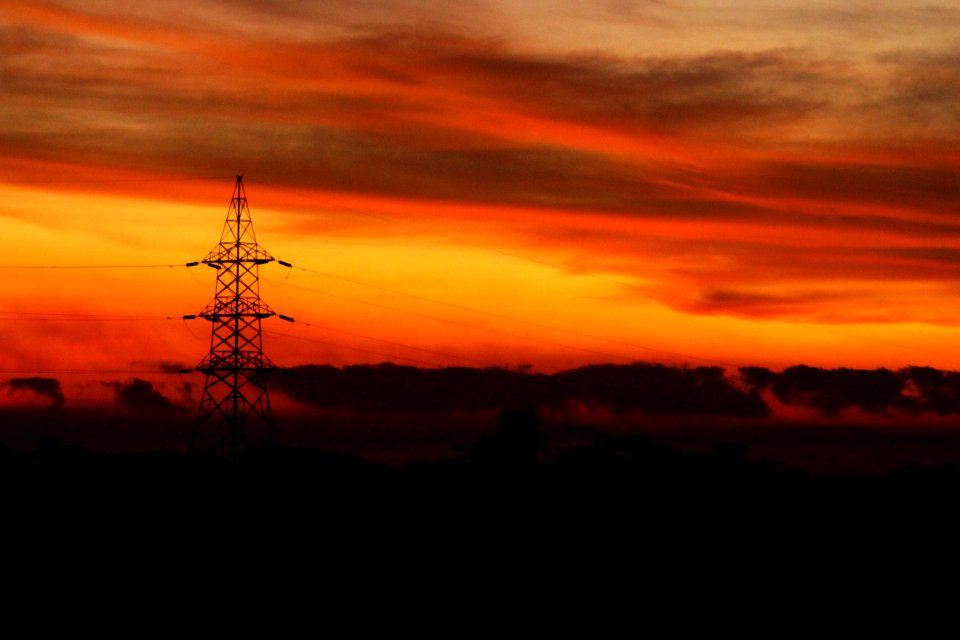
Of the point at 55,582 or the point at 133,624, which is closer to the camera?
the point at 133,624

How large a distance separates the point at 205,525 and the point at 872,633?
5707cm

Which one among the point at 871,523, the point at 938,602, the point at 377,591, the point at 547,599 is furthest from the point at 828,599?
the point at 871,523

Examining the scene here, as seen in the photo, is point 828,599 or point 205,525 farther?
point 205,525

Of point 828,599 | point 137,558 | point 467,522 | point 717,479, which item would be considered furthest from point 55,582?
point 717,479

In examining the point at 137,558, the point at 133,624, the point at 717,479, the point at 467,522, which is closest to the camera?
the point at 133,624

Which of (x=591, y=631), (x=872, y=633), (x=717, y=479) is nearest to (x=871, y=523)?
(x=717, y=479)

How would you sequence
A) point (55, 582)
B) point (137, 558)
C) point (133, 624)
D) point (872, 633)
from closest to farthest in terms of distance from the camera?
point (133, 624) → point (872, 633) → point (55, 582) → point (137, 558)

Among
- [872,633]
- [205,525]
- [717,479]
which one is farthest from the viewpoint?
[717,479]

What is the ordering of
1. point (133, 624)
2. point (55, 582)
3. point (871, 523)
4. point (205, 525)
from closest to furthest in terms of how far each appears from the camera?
1. point (133, 624)
2. point (55, 582)
3. point (205, 525)
4. point (871, 523)

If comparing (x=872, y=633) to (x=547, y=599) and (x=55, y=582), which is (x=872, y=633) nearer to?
(x=547, y=599)

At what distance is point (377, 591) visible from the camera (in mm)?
94062

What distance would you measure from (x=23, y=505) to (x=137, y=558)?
30.5 meters

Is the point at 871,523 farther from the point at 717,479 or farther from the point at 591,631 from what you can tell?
the point at 591,631

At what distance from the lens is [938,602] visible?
95938 mm
